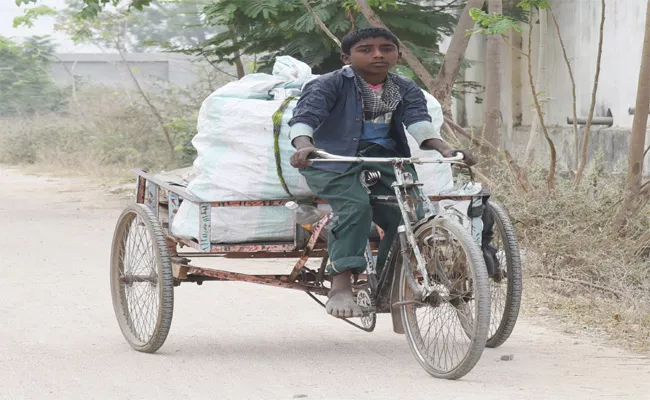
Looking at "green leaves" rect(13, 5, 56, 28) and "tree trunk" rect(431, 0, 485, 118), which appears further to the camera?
"green leaves" rect(13, 5, 56, 28)

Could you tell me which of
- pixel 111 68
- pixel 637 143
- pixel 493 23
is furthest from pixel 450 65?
pixel 111 68

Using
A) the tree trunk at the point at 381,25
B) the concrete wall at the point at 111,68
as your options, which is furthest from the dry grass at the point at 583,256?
the concrete wall at the point at 111,68

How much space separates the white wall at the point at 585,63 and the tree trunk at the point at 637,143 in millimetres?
3061

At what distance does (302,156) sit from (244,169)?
691mm

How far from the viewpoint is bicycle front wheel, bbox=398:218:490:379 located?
4816 millimetres

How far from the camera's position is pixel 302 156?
16.9 feet

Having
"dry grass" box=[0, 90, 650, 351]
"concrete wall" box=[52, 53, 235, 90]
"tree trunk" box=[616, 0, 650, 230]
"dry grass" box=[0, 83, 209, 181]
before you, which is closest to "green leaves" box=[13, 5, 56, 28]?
"dry grass" box=[0, 83, 209, 181]

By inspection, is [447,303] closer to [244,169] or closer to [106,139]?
[244,169]

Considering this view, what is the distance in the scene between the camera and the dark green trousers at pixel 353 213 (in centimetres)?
530

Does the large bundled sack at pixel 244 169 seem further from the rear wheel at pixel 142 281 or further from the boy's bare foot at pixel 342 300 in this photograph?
the boy's bare foot at pixel 342 300

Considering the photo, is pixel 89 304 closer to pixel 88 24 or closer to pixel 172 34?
pixel 88 24

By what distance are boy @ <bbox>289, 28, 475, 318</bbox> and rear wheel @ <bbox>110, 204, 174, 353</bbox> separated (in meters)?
0.84

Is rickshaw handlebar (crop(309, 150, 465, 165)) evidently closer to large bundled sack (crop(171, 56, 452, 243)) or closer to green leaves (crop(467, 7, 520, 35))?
large bundled sack (crop(171, 56, 452, 243))

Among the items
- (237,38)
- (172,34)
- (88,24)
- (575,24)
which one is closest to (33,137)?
(88,24)
